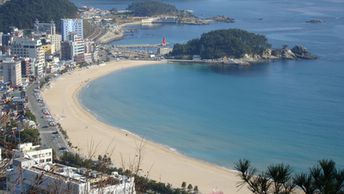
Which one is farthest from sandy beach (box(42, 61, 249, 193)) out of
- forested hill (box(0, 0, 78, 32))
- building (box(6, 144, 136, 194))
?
forested hill (box(0, 0, 78, 32))

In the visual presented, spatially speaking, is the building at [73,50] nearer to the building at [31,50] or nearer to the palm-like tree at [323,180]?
the building at [31,50]

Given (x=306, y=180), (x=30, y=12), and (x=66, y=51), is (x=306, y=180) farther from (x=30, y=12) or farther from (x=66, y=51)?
(x=30, y=12)

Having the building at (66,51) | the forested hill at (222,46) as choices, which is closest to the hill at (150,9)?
the forested hill at (222,46)

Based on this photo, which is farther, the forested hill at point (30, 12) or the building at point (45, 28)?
the forested hill at point (30, 12)

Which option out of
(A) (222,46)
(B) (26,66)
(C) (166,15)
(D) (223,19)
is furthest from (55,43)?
(C) (166,15)

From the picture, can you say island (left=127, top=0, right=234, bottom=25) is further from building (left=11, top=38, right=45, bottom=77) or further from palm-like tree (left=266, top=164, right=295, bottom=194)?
palm-like tree (left=266, top=164, right=295, bottom=194)

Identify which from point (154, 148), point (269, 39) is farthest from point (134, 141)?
point (269, 39)
